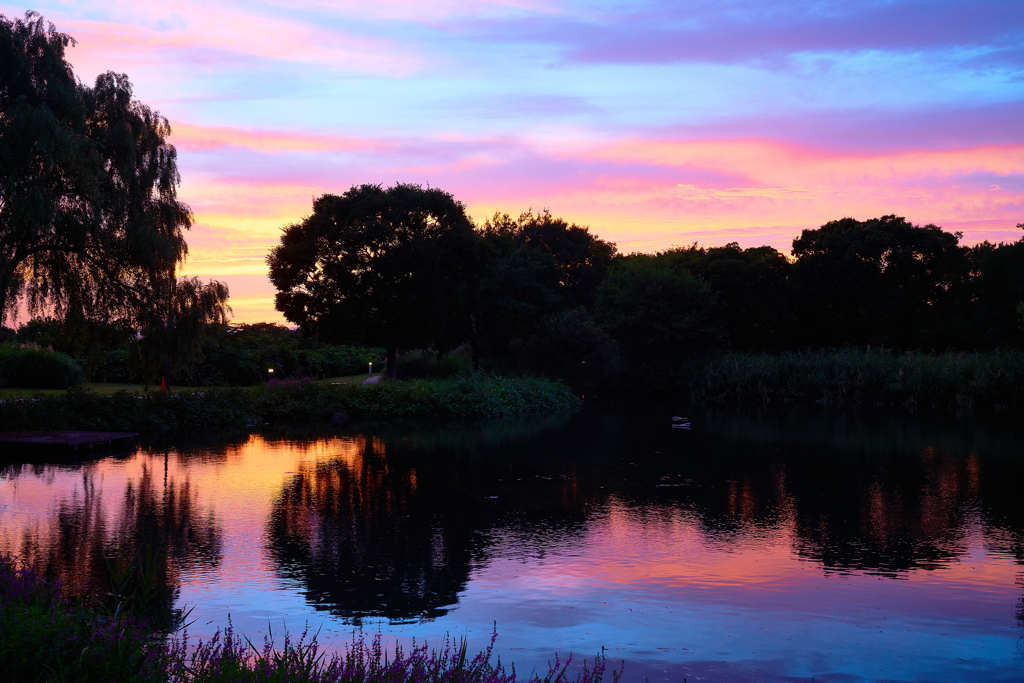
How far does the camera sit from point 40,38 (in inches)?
1016

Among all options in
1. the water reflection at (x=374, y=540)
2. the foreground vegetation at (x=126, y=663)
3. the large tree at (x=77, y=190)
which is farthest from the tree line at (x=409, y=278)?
the foreground vegetation at (x=126, y=663)

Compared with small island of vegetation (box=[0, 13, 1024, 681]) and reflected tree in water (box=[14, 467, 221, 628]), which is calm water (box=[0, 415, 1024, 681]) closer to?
reflected tree in water (box=[14, 467, 221, 628])

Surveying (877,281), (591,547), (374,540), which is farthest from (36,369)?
(877,281)

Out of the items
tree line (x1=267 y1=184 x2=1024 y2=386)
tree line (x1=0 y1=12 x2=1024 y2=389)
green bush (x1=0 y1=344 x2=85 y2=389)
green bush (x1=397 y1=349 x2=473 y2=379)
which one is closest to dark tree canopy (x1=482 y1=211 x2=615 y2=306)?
tree line (x1=0 y1=12 x2=1024 y2=389)

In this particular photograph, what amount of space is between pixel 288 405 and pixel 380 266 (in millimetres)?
12207

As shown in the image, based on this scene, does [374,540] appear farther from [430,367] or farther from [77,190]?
[430,367]

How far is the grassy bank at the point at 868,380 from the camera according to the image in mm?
41250

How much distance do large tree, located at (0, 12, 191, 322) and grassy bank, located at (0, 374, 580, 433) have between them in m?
3.08

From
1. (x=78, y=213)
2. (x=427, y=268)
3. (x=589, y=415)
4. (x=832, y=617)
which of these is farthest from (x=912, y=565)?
(x=427, y=268)

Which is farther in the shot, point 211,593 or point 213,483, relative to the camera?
point 213,483

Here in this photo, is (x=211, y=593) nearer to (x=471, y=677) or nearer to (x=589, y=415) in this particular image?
(x=471, y=677)

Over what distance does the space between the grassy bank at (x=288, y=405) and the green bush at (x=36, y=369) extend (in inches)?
279

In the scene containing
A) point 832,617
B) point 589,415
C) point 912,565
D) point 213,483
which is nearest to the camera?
point 832,617

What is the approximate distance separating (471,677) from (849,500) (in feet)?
43.5
